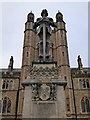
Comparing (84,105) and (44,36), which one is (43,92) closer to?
(44,36)

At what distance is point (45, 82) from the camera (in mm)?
7105

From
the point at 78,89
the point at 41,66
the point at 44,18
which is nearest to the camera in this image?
the point at 41,66

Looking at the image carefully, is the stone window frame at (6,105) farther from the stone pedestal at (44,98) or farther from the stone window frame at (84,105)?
the stone pedestal at (44,98)

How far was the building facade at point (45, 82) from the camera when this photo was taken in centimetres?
683

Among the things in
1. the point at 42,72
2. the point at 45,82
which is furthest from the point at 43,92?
the point at 42,72

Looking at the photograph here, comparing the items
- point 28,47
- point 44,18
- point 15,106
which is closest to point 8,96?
point 15,106

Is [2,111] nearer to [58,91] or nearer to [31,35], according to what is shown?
[31,35]

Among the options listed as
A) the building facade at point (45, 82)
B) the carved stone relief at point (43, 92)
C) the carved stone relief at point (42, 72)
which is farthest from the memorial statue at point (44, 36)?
the carved stone relief at point (43, 92)

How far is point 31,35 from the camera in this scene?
37875 millimetres

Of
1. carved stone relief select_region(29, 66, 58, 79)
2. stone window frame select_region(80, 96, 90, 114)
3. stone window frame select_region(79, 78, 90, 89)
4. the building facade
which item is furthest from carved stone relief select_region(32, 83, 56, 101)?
stone window frame select_region(79, 78, 90, 89)

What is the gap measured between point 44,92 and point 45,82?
0.33 m

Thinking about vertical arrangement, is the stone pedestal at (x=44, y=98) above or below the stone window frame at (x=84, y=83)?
below

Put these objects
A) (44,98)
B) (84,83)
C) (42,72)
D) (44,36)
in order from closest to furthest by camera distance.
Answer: (44,98)
(42,72)
(44,36)
(84,83)

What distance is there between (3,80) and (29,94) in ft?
84.9
